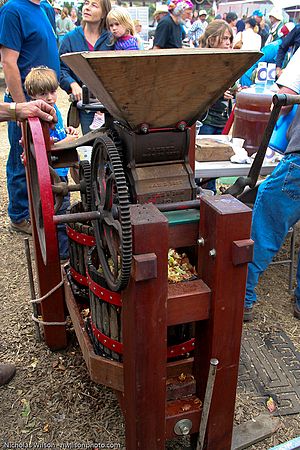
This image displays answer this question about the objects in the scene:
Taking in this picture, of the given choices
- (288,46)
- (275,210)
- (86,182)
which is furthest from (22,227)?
(288,46)

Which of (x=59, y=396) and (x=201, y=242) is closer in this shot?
(x=201, y=242)

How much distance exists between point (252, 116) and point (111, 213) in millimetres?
1998

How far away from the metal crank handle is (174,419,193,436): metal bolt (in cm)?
5

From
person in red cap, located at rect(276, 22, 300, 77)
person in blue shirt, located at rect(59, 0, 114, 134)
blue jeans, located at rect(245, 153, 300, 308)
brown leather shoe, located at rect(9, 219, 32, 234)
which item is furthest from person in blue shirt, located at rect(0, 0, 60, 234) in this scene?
person in red cap, located at rect(276, 22, 300, 77)

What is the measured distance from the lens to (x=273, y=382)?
2.52m

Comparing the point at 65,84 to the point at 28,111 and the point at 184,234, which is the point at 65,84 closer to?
the point at 28,111

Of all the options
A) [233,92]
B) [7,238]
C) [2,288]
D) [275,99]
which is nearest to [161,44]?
[233,92]

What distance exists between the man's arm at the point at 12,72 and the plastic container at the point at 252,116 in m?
1.69

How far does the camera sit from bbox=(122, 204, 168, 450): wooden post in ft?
4.69

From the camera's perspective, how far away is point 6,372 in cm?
245

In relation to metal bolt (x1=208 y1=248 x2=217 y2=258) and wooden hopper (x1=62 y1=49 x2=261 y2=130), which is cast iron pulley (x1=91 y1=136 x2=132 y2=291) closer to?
wooden hopper (x1=62 y1=49 x2=261 y2=130)

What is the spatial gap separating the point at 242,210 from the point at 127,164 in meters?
0.54

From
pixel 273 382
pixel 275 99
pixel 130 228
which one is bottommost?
pixel 273 382

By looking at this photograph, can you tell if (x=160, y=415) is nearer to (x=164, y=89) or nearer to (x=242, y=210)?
(x=242, y=210)
